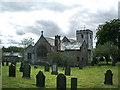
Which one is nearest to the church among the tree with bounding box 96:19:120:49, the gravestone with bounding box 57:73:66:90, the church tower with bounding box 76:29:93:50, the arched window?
the arched window

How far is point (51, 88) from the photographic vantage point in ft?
33.6

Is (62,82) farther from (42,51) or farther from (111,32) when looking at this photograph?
(111,32)

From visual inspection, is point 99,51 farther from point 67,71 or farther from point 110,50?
point 67,71

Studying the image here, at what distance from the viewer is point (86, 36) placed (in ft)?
214

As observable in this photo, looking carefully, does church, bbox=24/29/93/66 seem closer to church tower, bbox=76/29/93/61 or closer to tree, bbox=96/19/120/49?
tree, bbox=96/19/120/49

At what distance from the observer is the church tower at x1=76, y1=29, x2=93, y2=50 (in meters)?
64.9

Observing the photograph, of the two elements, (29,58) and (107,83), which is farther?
(29,58)

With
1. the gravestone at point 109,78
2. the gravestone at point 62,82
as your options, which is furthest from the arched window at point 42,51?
the gravestone at point 62,82

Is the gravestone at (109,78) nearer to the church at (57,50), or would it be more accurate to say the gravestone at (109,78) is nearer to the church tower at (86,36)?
the church at (57,50)

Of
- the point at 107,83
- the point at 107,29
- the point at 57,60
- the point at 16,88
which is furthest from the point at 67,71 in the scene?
the point at 107,29

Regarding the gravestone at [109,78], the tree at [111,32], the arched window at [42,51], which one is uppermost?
the tree at [111,32]

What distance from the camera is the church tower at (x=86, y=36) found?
64.9 meters

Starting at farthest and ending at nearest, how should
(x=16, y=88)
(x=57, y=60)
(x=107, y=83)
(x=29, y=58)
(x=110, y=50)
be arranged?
(x=29, y=58) < (x=110, y=50) < (x=57, y=60) < (x=107, y=83) < (x=16, y=88)

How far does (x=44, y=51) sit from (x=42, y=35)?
4126mm
